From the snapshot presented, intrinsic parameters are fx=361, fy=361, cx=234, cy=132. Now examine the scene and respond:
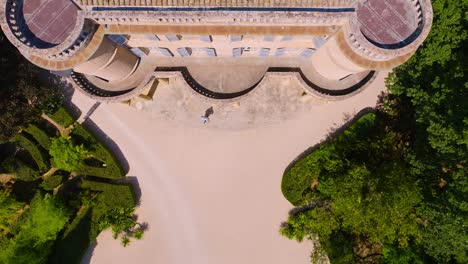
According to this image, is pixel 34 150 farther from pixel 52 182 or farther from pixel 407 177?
pixel 407 177

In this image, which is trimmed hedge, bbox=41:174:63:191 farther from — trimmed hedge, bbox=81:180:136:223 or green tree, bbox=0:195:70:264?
trimmed hedge, bbox=81:180:136:223

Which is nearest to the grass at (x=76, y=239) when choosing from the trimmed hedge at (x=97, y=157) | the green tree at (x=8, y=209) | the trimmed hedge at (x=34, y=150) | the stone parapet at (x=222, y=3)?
the trimmed hedge at (x=97, y=157)

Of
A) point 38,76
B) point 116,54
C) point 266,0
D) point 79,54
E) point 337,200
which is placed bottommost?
point 337,200

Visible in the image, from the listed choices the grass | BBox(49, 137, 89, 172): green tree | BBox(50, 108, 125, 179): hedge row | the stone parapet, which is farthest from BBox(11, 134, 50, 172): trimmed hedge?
the stone parapet

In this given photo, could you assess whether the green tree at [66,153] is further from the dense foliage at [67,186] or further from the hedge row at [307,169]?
the hedge row at [307,169]

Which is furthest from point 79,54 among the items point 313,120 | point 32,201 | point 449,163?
point 449,163

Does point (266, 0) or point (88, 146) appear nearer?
point (266, 0)

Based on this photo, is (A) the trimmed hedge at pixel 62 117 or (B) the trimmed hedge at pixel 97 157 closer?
(B) the trimmed hedge at pixel 97 157

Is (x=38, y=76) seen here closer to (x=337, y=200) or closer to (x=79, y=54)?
(x=79, y=54)
